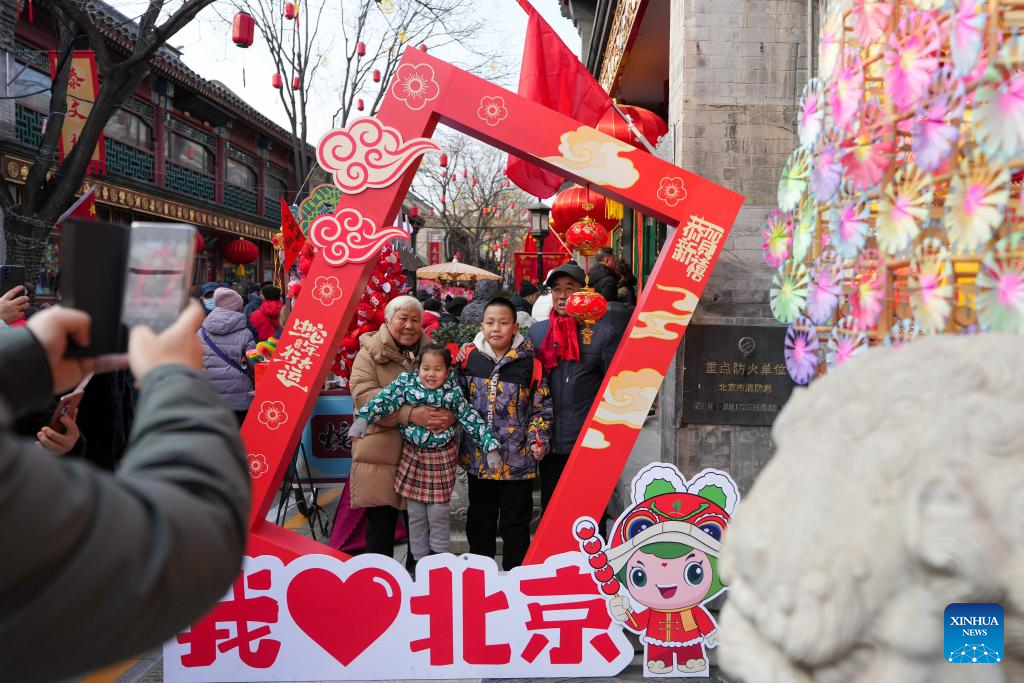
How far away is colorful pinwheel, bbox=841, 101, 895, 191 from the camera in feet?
5.66

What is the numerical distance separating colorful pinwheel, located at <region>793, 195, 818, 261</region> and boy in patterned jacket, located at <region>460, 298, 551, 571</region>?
2174 mm

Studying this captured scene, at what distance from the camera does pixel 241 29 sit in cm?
1011

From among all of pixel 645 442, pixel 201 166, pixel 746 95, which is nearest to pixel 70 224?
pixel 746 95

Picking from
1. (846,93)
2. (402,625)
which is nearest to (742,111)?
(846,93)

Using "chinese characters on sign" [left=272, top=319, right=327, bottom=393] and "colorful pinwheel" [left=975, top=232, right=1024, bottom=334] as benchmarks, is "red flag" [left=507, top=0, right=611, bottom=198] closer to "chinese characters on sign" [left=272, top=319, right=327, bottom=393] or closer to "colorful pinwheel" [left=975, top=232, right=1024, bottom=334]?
"chinese characters on sign" [left=272, top=319, right=327, bottom=393]

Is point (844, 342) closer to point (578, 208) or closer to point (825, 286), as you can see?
point (825, 286)

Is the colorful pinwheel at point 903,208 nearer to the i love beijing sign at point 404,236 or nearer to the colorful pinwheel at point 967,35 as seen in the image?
the colorful pinwheel at point 967,35

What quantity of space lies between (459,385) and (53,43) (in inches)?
489

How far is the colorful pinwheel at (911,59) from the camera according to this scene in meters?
1.56

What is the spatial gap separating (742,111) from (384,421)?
2799mm

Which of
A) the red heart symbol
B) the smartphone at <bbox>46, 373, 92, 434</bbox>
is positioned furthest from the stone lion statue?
the smartphone at <bbox>46, 373, 92, 434</bbox>

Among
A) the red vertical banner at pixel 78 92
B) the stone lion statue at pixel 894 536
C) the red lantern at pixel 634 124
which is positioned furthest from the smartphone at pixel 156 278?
the red vertical banner at pixel 78 92

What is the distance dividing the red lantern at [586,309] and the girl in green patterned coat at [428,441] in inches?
32.9

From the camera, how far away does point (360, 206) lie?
11.8 feet
